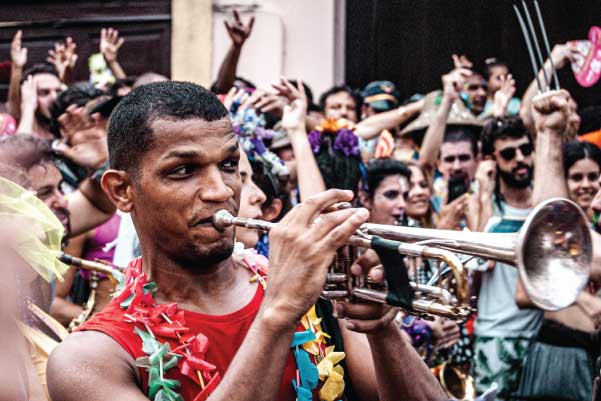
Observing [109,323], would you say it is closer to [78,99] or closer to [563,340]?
[563,340]

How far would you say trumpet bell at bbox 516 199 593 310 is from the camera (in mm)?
2402

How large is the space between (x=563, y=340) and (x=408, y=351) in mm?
3382

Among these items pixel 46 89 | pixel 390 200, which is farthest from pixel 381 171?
pixel 46 89

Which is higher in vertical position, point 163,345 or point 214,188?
point 214,188

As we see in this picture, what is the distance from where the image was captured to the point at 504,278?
6523 millimetres

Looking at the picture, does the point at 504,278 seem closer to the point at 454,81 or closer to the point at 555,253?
the point at 454,81

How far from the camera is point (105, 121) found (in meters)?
6.54

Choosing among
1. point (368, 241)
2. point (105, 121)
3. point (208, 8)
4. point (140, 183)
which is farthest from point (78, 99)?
point (368, 241)

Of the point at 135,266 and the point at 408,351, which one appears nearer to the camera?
the point at 408,351

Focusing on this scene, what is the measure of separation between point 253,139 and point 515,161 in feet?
7.37

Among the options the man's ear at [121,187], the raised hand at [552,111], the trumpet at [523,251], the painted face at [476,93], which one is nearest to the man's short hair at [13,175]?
the man's ear at [121,187]

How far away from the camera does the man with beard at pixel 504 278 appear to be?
627 cm

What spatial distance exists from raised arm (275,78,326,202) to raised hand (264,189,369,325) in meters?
2.58

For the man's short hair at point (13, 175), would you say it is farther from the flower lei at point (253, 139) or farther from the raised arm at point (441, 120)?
the raised arm at point (441, 120)
